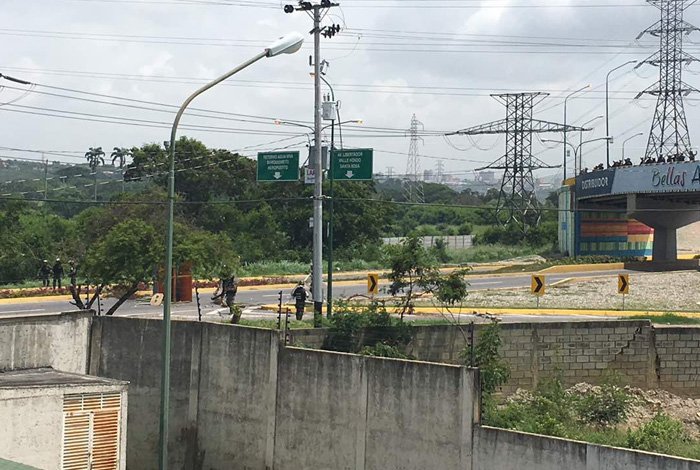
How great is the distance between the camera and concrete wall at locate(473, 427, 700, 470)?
1672cm

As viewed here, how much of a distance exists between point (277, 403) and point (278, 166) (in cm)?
1173

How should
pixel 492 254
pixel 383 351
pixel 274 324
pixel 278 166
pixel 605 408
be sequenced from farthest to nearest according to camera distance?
pixel 492 254
pixel 278 166
pixel 274 324
pixel 383 351
pixel 605 408

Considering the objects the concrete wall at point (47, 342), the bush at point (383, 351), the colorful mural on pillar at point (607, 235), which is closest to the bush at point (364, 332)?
the bush at point (383, 351)

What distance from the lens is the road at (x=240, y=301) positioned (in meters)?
34.2

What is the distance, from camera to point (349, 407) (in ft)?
71.0

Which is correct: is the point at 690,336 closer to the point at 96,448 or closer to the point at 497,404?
the point at 497,404

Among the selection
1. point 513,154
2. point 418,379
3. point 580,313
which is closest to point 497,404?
point 418,379

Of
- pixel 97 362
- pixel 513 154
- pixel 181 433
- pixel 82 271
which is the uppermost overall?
pixel 513 154

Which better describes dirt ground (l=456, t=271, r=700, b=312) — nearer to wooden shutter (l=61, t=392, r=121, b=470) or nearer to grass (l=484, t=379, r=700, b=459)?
grass (l=484, t=379, r=700, b=459)

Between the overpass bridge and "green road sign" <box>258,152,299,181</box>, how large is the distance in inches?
696

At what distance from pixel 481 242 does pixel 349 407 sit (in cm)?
6075

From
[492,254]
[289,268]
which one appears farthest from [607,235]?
[289,268]

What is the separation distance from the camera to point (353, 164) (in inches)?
1228

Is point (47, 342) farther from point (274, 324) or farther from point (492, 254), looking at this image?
point (492, 254)
